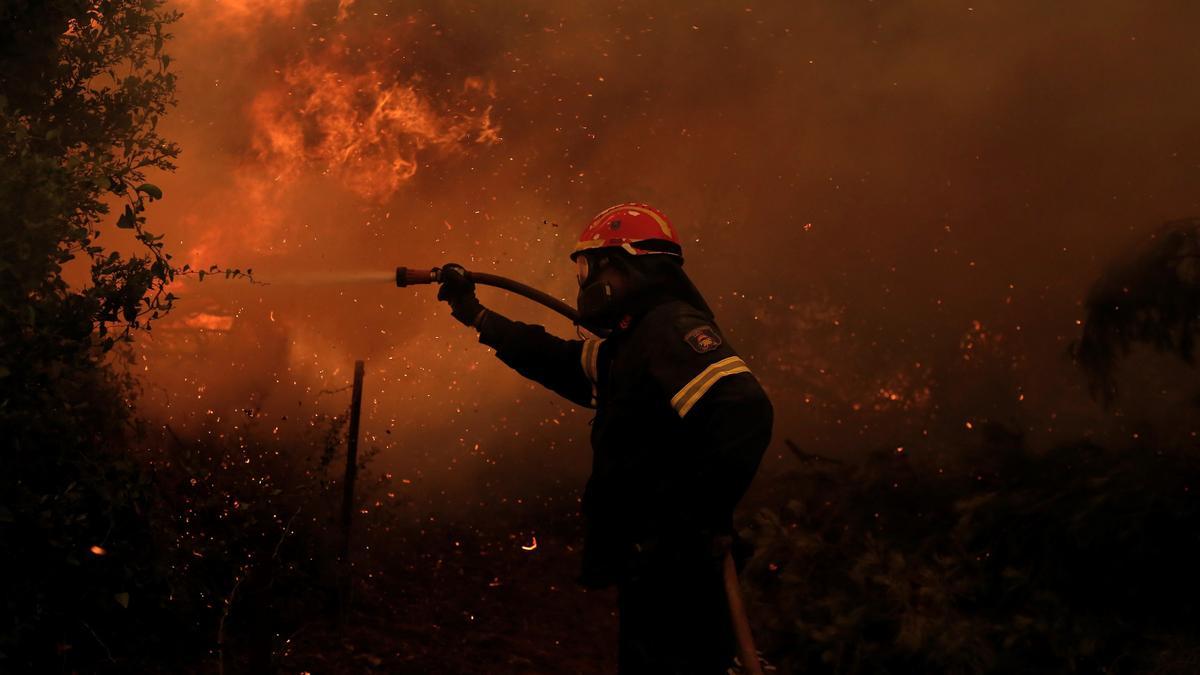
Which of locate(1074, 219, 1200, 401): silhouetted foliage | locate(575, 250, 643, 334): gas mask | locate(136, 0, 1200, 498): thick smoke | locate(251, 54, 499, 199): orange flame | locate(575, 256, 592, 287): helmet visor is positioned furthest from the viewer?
locate(251, 54, 499, 199): orange flame

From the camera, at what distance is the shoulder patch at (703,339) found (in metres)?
3.81

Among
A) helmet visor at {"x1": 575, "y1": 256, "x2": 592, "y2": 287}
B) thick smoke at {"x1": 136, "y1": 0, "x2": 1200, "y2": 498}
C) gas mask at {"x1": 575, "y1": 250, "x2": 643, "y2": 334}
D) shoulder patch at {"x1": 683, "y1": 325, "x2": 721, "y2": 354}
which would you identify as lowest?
shoulder patch at {"x1": 683, "y1": 325, "x2": 721, "y2": 354}

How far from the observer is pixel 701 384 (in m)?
3.72

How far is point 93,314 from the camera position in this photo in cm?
426

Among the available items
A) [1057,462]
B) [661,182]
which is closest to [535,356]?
[1057,462]

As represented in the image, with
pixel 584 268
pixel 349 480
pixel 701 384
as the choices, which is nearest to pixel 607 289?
pixel 584 268

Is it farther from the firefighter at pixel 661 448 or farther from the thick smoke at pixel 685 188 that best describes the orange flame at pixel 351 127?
the firefighter at pixel 661 448

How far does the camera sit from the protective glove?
4957 mm

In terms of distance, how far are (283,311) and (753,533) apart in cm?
495

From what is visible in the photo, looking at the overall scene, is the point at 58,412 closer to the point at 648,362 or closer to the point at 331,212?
the point at 648,362

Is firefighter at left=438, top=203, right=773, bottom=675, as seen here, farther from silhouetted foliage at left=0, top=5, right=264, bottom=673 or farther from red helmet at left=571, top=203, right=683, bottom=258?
silhouetted foliage at left=0, top=5, right=264, bottom=673

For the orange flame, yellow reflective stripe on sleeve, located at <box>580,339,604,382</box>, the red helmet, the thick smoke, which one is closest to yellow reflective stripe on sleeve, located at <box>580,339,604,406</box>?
yellow reflective stripe on sleeve, located at <box>580,339,604,382</box>

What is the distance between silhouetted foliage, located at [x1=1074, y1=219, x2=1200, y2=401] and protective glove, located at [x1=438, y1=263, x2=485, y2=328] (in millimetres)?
3924

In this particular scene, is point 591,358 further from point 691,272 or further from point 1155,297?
point 691,272
